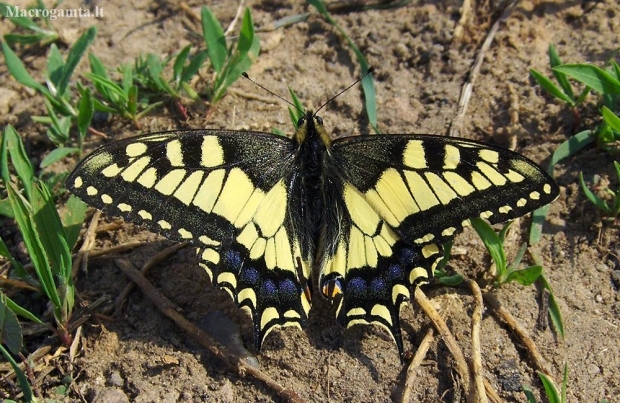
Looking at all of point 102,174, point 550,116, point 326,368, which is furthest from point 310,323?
point 550,116

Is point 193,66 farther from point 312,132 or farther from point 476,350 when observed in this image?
point 476,350

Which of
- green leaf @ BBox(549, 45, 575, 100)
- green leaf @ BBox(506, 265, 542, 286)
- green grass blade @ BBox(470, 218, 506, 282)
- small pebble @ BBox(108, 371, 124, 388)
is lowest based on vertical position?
small pebble @ BBox(108, 371, 124, 388)

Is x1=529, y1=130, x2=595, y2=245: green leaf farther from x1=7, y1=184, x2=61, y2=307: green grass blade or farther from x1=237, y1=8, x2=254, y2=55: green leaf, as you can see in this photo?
x1=7, y1=184, x2=61, y2=307: green grass blade

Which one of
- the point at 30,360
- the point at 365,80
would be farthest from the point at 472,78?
the point at 30,360

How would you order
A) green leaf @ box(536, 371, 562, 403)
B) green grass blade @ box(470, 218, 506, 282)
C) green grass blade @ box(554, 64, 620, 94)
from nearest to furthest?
green leaf @ box(536, 371, 562, 403), green grass blade @ box(470, 218, 506, 282), green grass blade @ box(554, 64, 620, 94)

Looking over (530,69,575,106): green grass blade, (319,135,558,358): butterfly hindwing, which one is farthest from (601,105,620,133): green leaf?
(319,135,558,358): butterfly hindwing

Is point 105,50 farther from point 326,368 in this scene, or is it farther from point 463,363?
point 463,363
